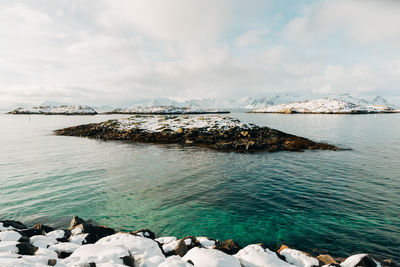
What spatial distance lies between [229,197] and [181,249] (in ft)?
21.0

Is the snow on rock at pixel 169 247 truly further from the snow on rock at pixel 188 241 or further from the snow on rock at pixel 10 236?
the snow on rock at pixel 10 236

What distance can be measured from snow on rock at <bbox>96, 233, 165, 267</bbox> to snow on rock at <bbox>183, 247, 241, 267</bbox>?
3.32 ft

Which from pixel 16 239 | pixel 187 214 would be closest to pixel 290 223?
pixel 187 214

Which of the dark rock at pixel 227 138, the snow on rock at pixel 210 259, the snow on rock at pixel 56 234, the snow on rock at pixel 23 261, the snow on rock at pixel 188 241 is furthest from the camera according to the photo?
the dark rock at pixel 227 138

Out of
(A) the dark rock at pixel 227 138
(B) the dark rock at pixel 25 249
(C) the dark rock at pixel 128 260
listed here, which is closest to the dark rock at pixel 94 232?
(B) the dark rock at pixel 25 249

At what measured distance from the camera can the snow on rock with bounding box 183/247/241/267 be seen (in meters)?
5.98

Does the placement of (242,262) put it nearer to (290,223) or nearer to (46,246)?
(290,223)

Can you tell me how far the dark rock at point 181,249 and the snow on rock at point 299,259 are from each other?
359 centimetres

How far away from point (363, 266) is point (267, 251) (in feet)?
9.62

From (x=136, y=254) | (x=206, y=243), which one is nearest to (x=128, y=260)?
(x=136, y=254)

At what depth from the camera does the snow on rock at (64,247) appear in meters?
6.99

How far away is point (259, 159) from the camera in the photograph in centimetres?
2305

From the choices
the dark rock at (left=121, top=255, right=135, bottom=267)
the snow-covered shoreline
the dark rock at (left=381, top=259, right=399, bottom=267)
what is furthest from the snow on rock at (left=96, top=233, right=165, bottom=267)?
the dark rock at (left=381, top=259, right=399, bottom=267)

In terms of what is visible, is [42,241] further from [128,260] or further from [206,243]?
[206,243]
